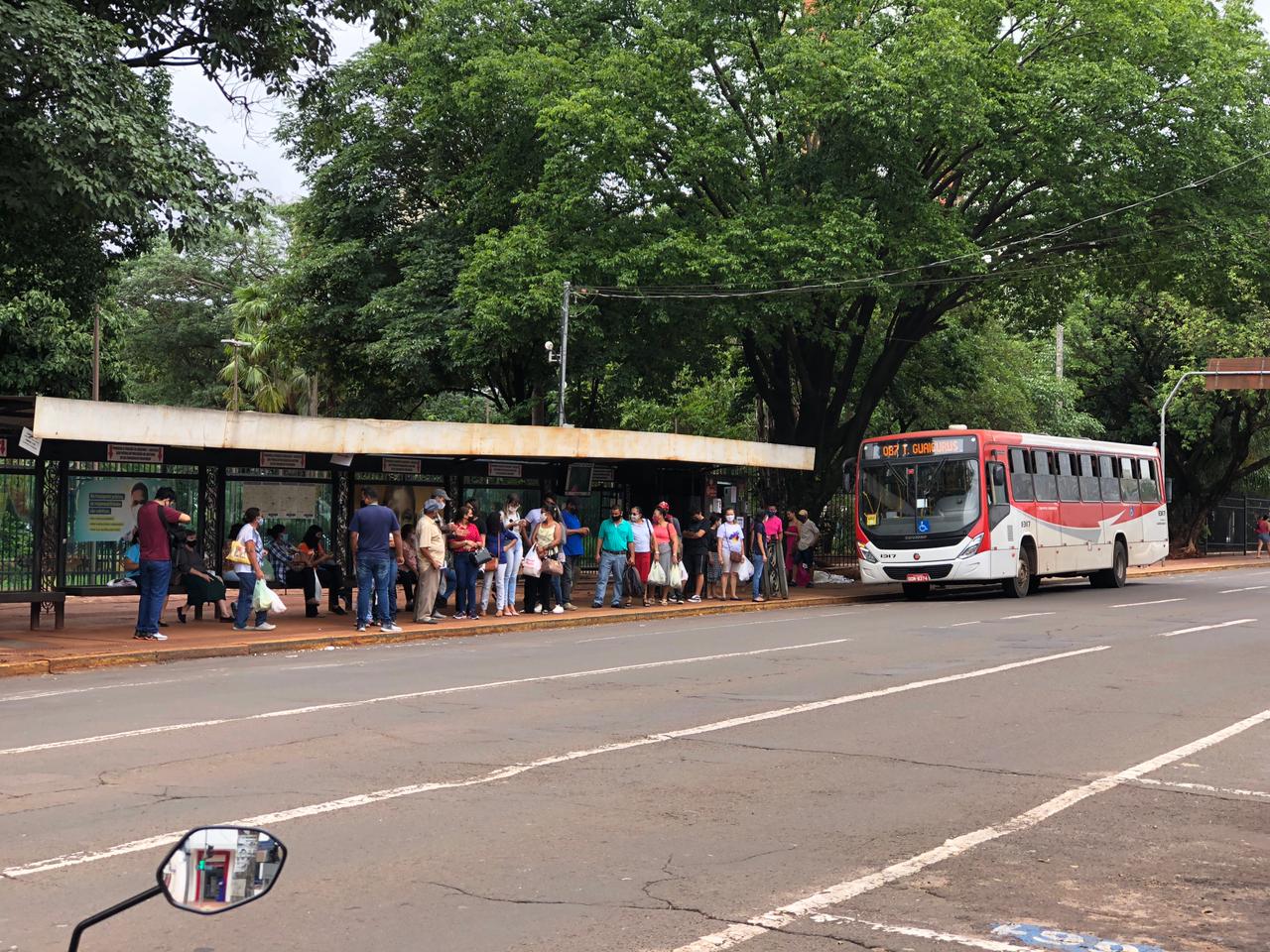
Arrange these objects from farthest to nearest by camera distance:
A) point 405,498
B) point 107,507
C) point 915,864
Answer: point 405,498 < point 107,507 < point 915,864

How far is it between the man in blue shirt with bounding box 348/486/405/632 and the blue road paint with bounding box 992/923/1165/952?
13770mm

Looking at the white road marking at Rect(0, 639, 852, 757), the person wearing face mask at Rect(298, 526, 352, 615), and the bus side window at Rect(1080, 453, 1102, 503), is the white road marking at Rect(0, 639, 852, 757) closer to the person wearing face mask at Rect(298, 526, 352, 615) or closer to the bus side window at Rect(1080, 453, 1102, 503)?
the person wearing face mask at Rect(298, 526, 352, 615)

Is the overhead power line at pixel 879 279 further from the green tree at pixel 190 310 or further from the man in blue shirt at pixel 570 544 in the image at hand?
the green tree at pixel 190 310

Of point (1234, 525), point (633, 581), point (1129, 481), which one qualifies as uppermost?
point (1129, 481)

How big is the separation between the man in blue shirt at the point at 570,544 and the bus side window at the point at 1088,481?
12120mm

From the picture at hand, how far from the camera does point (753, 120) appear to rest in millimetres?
29547

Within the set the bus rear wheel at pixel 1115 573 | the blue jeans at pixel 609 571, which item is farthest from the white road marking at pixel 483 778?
the bus rear wheel at pixel 1115 573

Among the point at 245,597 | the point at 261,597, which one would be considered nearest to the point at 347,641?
the point at 261,597

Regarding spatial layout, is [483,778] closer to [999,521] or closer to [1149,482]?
[999,521]

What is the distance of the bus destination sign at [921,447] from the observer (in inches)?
1064

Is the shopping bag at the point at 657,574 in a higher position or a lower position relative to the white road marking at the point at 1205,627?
higher

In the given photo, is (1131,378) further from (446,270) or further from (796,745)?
(796,745)

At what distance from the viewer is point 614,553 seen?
23531 mm

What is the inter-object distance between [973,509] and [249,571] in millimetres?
14403
